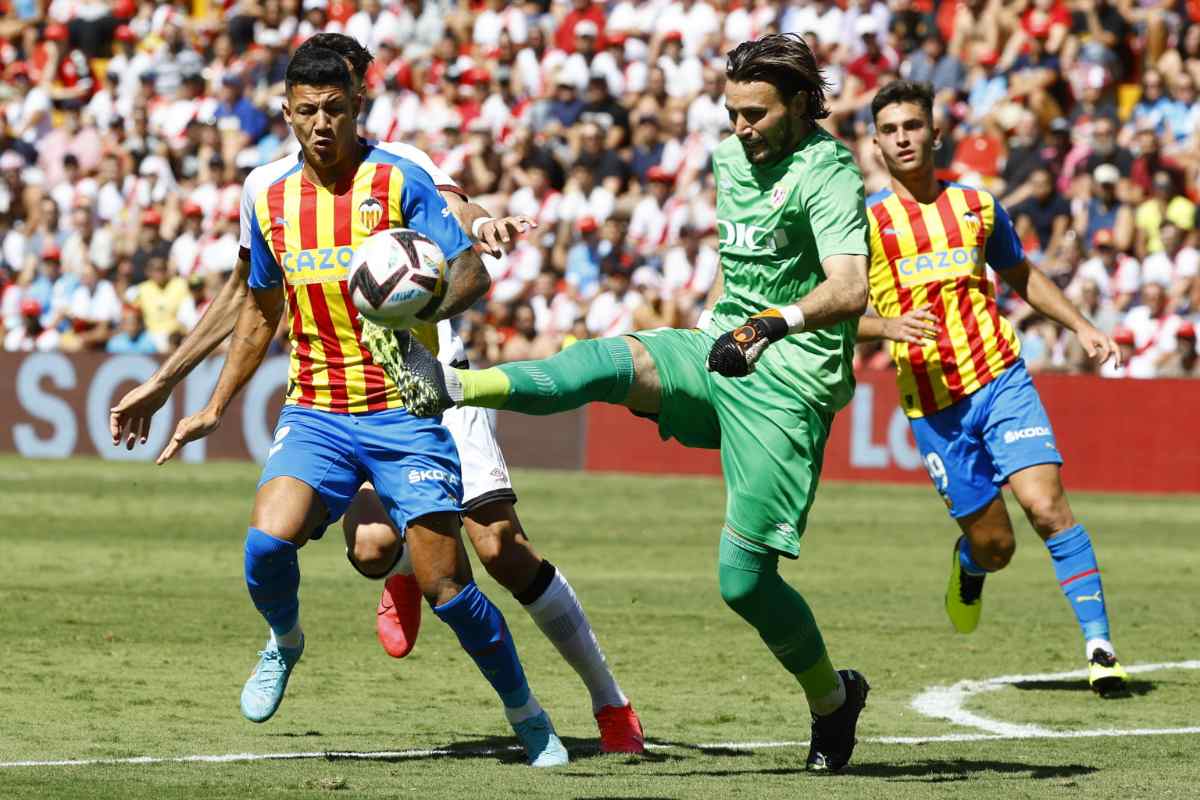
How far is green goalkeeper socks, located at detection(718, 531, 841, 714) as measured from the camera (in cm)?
644

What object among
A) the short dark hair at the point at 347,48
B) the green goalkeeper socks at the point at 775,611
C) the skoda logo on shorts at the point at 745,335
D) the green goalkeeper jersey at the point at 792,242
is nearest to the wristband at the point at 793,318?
the skoda logo on shorts at the point at 745,335

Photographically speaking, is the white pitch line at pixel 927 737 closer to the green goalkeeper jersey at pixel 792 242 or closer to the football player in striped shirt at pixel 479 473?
the football player in striped shirt at pixel 479 473

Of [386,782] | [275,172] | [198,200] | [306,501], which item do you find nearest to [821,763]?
[386,782]

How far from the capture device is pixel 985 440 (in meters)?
8.90

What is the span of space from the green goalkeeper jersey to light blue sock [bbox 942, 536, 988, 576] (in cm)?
281

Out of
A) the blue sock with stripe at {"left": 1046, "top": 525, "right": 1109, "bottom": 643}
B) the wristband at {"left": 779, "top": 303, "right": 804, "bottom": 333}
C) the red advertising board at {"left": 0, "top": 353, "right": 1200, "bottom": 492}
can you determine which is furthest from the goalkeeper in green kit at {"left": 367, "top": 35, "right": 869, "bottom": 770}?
the red advertising board at {"left": 0, "top": 353, "right": 1200, "bottom": 492}

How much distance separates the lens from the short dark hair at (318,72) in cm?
649

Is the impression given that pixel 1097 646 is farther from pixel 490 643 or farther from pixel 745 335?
pixel 745 335

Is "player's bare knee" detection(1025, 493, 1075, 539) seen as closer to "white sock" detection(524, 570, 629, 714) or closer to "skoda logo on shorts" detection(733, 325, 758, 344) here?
"white sock" detection(524, 570, 629, 714)

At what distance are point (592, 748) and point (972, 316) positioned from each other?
2983 mm

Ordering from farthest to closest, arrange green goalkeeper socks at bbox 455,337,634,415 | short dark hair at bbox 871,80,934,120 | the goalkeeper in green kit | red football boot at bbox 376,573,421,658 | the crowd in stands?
1. the crowd in stands
2. short dark hair at bbox 871,80,934,120
3. red football boot at bbox 376,573,421,658
4. the goalkeeper in green kit
5. green goalkeeper socks at bbox 455,337,634,415

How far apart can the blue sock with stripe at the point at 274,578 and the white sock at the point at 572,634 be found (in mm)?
868

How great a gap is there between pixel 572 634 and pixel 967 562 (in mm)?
2882

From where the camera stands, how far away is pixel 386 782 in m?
6.22
